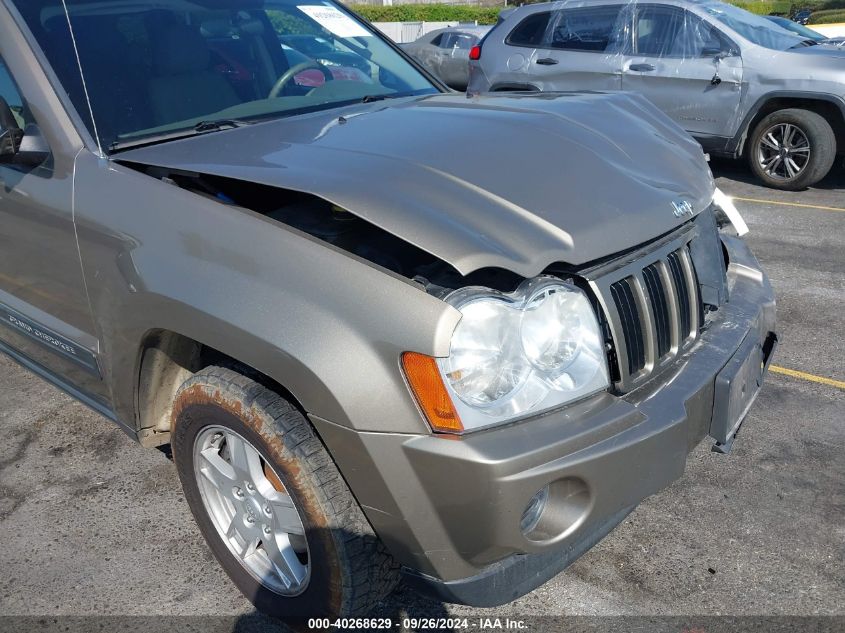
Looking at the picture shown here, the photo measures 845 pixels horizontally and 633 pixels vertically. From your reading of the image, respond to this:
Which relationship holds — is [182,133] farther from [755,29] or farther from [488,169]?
[755,29]

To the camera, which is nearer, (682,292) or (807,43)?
(682,292)

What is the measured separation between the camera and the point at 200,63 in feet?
9.81

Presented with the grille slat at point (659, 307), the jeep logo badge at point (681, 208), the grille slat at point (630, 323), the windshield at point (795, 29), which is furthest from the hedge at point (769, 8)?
the grille slat at point (630, 323)

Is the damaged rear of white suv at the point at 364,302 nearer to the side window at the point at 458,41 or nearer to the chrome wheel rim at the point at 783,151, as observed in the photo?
the chrome wheel rim at the point at 783,151

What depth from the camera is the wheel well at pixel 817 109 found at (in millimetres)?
7477

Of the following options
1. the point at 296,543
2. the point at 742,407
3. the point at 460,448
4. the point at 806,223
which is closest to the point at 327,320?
the point at 460,448

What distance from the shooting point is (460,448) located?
178 cm

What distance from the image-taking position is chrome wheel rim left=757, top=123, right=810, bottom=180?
763 cm

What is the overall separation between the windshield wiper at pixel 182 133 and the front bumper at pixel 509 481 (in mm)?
1275

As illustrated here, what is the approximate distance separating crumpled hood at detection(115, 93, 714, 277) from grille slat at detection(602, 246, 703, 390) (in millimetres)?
110

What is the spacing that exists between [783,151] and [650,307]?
6.50m

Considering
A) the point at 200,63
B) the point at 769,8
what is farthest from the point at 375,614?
the point at 769,8

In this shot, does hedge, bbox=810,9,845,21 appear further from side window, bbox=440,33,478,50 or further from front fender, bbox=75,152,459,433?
front fender, bbox=75,152,459,433

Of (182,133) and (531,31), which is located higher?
(182,133)
